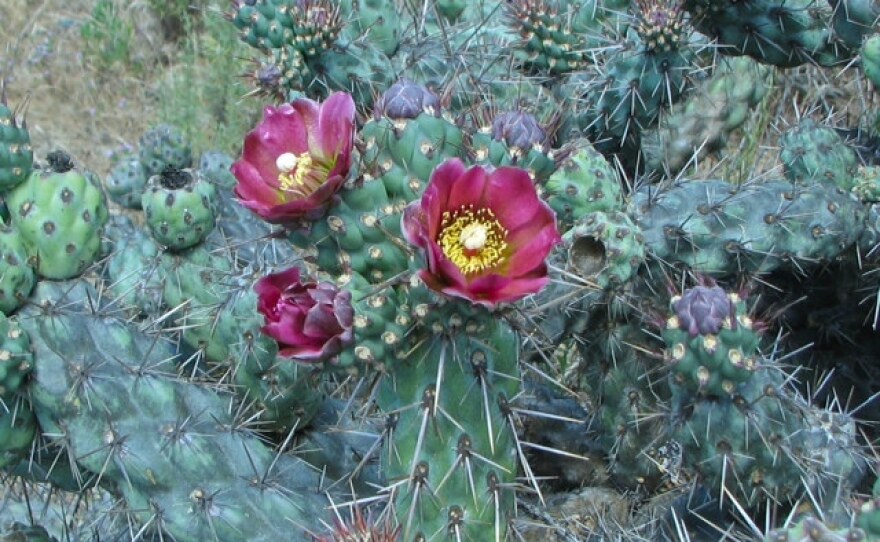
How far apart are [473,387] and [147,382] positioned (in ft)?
2.17

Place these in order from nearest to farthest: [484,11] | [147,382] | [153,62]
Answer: [147,382] → [484,11] → [153,62]

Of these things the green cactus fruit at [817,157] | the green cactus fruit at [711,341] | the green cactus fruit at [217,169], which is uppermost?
the green cactus fruit at [711,341]

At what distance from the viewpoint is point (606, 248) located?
236 cm

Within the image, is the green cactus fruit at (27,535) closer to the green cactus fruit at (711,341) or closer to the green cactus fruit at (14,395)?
the green cactus fruit at (14,395)

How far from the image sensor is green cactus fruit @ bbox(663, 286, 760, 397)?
79.5 inches

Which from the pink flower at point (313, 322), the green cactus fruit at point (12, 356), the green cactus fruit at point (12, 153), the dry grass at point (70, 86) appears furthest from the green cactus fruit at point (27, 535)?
the dry grass at point (70, 86)

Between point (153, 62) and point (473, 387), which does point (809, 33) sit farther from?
point (153, 62)

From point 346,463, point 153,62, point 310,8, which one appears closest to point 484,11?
point 310,8

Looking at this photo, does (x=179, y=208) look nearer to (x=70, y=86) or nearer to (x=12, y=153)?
(x=12, y=153)

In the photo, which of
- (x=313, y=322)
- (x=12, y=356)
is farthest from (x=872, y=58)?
(x=12, y=356)

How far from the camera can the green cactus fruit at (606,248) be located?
235cm

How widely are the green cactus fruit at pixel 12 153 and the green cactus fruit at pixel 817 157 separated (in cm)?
170

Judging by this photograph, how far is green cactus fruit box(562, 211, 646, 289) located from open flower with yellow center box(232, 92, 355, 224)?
581 millimetres

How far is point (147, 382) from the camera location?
2.29m
